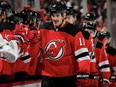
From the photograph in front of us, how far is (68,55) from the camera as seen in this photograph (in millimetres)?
4879

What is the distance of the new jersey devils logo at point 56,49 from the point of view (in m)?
4.82

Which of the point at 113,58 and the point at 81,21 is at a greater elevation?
the point at 81,21

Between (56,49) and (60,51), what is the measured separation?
0.17ft

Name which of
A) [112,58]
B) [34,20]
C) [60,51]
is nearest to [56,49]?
[60,51]

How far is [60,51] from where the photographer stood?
4.83 metres

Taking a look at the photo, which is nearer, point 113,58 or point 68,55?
point 68,55

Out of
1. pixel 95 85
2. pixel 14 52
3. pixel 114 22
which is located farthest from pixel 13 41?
pixel 114 22

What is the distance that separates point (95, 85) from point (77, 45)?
115 centimetres

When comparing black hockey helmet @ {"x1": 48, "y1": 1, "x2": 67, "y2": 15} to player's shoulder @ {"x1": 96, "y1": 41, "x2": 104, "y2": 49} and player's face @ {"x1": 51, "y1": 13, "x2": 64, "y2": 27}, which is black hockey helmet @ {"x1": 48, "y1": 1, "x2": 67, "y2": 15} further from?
player's shoulder @ {"x1": 96, "y1": 41, "x2": 104, "y2": 49}

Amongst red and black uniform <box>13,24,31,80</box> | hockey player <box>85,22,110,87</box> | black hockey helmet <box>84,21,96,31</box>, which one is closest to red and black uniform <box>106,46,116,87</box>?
hockey player <box>85,22,110,87</box>

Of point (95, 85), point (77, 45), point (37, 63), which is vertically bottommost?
point (95, 85)

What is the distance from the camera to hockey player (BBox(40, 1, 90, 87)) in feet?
15.8

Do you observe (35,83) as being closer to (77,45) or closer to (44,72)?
(44,72)

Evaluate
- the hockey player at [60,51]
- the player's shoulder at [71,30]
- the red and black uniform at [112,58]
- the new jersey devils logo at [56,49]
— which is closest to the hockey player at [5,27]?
the hockey player at [60,51]
